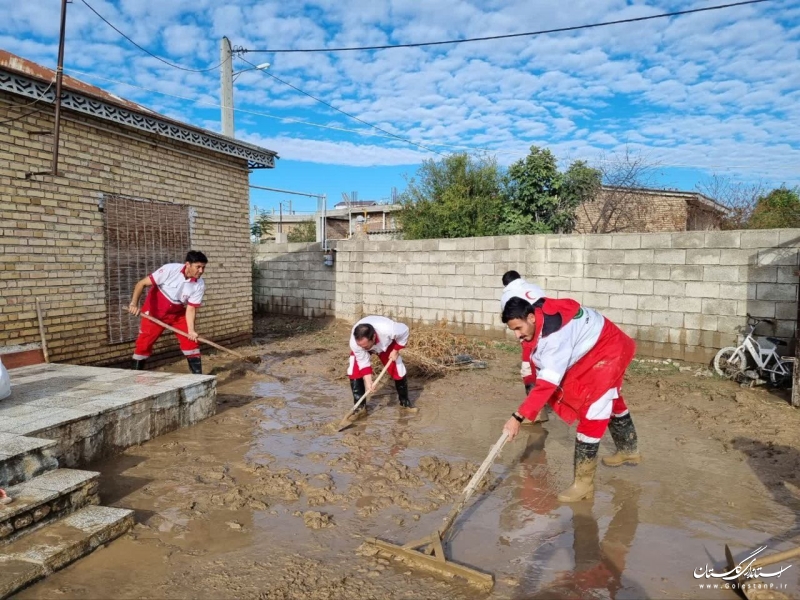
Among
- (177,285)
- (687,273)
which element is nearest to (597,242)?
(687,273)

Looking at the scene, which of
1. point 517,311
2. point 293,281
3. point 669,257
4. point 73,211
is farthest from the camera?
point 293,281

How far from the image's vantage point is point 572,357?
363 cm

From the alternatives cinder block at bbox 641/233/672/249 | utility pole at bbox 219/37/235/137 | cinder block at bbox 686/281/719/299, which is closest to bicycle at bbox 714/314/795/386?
cinder block at bbox 686/281/719/299

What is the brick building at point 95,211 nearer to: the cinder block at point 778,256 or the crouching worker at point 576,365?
the crouching worker at point 576,365

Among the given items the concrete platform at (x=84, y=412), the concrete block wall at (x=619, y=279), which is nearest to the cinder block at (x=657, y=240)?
the concrete block wall at (x=619, y=279)

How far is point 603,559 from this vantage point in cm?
301

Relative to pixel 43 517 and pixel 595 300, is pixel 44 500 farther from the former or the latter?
pixel 595 300

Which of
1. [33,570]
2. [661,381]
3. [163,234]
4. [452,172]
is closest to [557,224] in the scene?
[452,172]

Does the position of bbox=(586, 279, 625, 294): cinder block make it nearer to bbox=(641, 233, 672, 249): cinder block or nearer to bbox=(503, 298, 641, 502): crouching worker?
bbox=(641, 233, 672, 249): cinder block

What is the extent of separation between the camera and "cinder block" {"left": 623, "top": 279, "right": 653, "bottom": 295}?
8.00 meters

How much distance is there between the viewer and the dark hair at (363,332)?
5.12 meters

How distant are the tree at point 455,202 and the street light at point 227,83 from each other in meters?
5.46

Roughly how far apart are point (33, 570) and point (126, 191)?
563 centimetres

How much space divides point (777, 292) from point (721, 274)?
672 mm
